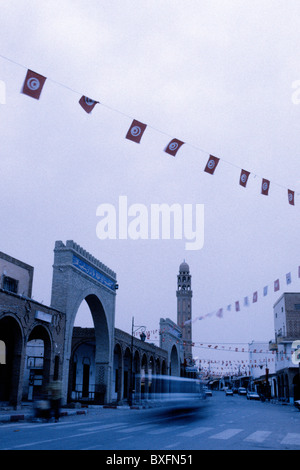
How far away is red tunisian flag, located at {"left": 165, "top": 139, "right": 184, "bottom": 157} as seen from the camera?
14164 mm

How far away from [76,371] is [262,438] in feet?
95.2

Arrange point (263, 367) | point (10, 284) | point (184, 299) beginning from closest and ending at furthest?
point (10, 284) < point (263, 367) < point (184, 299)

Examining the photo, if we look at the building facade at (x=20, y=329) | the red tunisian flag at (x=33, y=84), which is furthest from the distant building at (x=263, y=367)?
the red tunisian flag at (x=33, y=84)

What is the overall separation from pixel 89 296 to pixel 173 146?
2155cm

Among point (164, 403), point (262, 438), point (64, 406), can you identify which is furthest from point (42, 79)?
point (64, 406)

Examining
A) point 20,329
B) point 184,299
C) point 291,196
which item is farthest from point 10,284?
point 184,299

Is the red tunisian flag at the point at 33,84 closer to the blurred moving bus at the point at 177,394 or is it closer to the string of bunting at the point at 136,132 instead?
the string of bunting at the point at 136,132

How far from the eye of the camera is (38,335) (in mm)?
30234

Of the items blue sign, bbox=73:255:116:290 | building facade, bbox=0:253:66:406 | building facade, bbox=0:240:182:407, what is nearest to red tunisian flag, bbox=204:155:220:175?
building facade, bbox=0:240:182:407

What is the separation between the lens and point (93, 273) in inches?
1315

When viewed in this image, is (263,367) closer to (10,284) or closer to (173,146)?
(10,284)

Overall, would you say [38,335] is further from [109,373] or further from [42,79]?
[42,79]

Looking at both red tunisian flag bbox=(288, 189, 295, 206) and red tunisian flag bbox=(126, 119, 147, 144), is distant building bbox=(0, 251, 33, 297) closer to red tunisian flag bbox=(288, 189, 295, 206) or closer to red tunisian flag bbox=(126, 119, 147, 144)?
red tunisian flag bbox=(126, 119, 147, 144)

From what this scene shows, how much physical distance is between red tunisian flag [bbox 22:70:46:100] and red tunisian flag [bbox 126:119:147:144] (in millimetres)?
2836
